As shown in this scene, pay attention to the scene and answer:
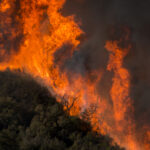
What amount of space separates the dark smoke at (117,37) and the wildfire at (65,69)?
0.25 m

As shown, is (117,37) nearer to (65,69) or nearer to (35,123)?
(65,69)

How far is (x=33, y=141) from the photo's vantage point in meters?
5.69

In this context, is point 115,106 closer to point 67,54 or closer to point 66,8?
point 67,54

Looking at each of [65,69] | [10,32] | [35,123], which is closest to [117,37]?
[65,69]

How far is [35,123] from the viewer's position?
22.4 feet

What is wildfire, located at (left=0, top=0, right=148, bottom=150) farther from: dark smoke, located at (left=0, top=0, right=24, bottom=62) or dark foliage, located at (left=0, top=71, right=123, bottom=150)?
dark foliage, located at (left=0, top=71, right=123, bottom=150)

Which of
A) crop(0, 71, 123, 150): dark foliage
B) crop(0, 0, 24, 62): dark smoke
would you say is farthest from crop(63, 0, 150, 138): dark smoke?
crop(0, 0, 24, 62): dark smoke

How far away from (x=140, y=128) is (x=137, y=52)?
8.67 ft

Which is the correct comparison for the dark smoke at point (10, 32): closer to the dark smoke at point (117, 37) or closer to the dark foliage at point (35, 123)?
the dark foliage at point (35, 123)

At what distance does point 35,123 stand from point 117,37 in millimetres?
4369

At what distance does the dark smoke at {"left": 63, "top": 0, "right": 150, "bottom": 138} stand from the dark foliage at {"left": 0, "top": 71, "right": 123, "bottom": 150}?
160 cm

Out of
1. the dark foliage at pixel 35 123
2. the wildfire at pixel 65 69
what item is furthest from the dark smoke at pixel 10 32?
the dark foliage at pixel 35 123

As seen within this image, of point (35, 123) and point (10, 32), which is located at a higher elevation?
point (10, 32)

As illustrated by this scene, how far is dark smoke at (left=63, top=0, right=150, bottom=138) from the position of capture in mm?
6941
